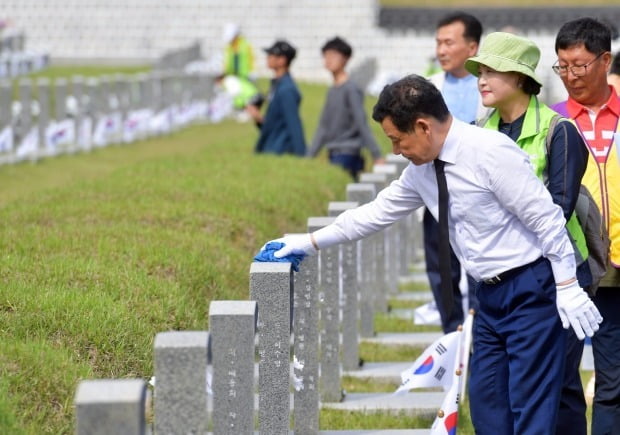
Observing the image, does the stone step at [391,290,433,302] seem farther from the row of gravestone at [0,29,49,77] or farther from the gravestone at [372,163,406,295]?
the row of gravestone at [0,29,49,77]

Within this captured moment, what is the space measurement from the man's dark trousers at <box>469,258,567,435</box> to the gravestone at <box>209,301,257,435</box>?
3.46ft

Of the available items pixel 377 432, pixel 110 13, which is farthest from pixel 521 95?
pixel 110 13

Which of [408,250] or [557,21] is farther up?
[408,250]

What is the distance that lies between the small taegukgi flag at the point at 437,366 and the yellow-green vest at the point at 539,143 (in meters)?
0.76

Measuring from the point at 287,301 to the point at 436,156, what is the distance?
30.6 inches

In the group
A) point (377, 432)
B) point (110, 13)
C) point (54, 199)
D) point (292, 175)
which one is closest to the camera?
point (377, 432)

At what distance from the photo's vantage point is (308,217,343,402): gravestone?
25.8 feet

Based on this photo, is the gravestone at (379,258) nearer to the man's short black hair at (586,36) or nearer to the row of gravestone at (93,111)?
the man's short black hair at (586,36)

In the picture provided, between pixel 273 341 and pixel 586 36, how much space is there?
1.97 meters

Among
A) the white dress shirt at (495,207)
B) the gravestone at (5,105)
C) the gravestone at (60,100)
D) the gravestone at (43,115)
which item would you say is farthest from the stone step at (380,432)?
the gravestone at (60,100)

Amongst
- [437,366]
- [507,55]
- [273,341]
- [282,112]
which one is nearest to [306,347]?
[437,366]

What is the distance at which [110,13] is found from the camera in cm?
5275

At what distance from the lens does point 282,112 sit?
14.4 metres

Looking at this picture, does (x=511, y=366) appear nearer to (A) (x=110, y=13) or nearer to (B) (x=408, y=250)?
(B) (x=408, y=250)
